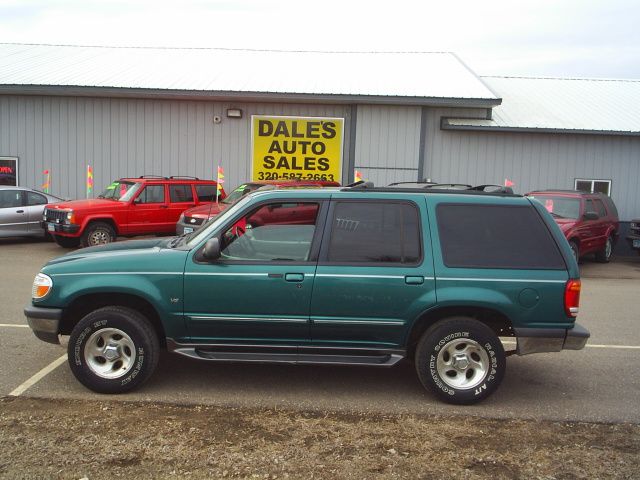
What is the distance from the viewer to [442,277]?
4902 mm

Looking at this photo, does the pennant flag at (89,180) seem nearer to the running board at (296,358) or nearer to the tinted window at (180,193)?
the tinted window at (180,193)

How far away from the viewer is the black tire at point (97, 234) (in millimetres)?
13867

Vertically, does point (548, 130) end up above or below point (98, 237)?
above

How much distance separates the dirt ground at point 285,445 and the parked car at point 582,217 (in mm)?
9438

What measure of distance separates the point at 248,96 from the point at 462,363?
14.3 metres

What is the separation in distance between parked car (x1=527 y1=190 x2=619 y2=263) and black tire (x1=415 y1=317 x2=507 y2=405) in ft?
28.9

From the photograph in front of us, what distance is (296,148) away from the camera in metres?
18.8

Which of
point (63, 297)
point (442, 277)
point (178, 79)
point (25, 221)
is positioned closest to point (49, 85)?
point (178, 79)

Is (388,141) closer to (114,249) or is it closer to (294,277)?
(114,249)

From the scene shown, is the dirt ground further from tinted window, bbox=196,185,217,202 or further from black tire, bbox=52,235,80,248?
tinted window, bbox=196,185,217,202

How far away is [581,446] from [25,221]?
563 inches

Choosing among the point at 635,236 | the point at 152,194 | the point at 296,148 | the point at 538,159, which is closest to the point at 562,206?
the point at 635,236

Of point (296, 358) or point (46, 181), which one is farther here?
point (46, 181)

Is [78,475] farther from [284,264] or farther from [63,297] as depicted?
[284,264]
